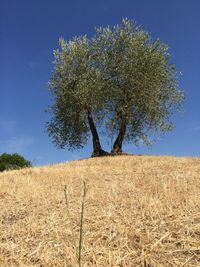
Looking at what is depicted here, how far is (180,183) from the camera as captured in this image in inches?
483

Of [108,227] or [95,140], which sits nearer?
[108,227]

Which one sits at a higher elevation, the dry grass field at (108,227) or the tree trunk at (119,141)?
the tree trunk at (119,141)

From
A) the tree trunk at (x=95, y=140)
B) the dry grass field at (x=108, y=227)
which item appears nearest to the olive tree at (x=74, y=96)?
the tree trunk at (x=95, y=140)

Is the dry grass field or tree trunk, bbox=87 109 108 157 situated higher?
tree trunk, bbox=87 109 108 157

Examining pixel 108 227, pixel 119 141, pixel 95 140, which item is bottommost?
pixel 108 227

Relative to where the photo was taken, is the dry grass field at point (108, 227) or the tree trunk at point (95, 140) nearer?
the dry grass field at point (108, 227)

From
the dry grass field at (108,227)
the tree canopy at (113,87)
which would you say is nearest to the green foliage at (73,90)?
the tree canopy at (113,87)

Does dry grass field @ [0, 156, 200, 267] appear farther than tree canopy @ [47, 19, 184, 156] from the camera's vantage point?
No

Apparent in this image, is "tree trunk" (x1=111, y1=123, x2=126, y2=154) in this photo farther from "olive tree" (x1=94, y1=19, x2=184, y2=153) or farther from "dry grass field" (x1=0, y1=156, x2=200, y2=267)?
"dry grass field" (x1=0, y1=156, x2=200, y2=267)

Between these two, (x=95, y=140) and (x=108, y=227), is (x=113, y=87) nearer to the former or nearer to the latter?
(x=95, y=140)

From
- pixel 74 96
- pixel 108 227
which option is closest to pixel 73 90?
pixel 74 96

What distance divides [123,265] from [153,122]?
29.4 metres

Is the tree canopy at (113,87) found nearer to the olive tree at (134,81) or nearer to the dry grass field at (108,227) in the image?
the olive tree at (134,81)

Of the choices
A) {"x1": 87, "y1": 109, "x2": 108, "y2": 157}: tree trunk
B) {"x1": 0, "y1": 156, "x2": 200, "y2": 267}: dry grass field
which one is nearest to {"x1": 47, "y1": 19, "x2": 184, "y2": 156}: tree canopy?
{"x1": 87, "y1": 109, "x2": 108, "y2": 157}: tree trunk
